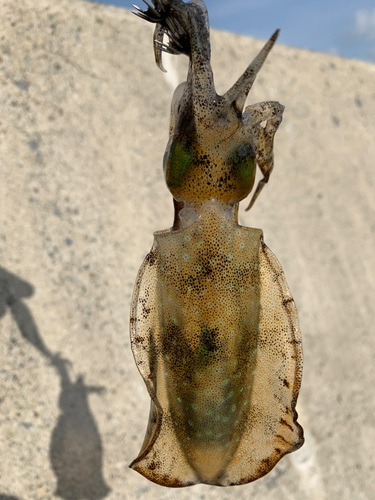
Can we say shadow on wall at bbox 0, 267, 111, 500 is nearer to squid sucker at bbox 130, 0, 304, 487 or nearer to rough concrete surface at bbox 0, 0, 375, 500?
rough concrete surface at bbox 0, 0, 375, 500

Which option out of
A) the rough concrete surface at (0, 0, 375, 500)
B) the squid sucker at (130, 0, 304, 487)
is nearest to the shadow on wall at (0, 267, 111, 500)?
the rough concrete surface at (0, 0, 375, 500)

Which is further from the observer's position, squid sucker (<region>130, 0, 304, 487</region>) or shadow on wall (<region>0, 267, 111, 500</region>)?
shadow on wall (<region>0, 267, 111, 500</region>)

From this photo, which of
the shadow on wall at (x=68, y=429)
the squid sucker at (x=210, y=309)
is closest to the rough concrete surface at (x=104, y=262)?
the shadow on wall at (x=68, y=429)

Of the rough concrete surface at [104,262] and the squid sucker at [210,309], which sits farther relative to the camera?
the rough concrete surface at [104,262]

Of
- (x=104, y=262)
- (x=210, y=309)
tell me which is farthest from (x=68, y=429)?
(x=210, y=309)

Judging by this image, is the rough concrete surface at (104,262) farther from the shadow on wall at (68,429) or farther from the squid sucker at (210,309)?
the squid sucker at (210,309)

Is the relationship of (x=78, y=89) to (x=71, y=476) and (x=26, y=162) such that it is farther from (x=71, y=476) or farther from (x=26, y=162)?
(x=71, y=476)

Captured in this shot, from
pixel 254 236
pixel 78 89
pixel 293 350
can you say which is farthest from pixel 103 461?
pixel 78 89
